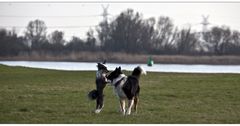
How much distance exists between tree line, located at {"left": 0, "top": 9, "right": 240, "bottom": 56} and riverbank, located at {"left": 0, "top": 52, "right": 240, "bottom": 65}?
427mm

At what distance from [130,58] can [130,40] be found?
310 centimetres

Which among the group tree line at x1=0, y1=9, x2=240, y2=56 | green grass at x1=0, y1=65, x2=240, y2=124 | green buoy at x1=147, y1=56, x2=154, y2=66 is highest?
tree line at x1=0, y1=9, x2=240, y2=56

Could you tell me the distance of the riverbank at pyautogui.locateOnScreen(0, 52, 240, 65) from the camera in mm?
36819

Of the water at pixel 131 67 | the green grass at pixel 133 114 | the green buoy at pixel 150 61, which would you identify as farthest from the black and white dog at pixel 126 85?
the green buoy at pixel 150 61

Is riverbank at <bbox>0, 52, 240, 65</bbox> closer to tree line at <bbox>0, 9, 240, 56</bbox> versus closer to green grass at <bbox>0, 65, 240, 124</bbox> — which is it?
tree line at <bbox>0, 9, 240, 56</bbox>

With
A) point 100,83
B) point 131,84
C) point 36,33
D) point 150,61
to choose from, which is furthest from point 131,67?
point 131,84

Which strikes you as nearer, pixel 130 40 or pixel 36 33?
pixel 130 40

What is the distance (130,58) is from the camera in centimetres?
3762

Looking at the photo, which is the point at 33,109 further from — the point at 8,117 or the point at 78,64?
the point at 78,64

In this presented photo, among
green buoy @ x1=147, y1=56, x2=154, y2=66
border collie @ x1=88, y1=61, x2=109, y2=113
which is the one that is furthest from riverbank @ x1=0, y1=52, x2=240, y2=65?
border collie @ x1=88, y1=61, x2=109, y2=113

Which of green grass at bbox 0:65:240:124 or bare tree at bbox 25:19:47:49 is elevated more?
bare tree at bbox 25:19:47:49

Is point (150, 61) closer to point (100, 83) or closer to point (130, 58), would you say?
point (130, 58)

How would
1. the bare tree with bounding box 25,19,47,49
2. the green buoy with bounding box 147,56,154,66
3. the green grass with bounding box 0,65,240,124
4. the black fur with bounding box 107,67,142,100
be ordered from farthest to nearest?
the bare tree with bounding box 25,19,47,49 → the green buoy with bounding box 147,56,154,66 → the black fur with bounding box 107,67,142,100 → the green grass with bounding box 0,65,240,124

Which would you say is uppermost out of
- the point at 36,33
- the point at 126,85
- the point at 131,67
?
the point at 36,33
